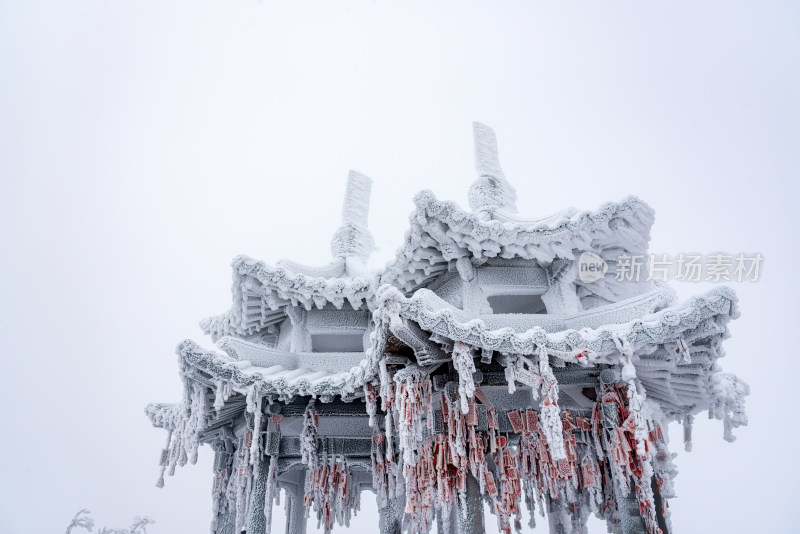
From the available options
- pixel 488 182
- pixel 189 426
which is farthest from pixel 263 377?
pixel 488 182

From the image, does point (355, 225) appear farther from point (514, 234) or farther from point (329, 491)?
point (329, 491)

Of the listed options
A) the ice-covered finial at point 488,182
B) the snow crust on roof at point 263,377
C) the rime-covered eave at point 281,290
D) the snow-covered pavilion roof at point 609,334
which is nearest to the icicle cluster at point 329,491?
the snow crust on roof at point 263,377

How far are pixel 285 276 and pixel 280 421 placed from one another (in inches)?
101

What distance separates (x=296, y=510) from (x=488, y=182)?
791 centimetres

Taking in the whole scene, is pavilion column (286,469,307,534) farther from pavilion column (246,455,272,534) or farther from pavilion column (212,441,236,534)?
pavilion column (246,455,272,534)

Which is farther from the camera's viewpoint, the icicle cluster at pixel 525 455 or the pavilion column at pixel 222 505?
the pavilion column at pixel 222 505

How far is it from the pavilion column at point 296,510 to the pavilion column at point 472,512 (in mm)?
4833

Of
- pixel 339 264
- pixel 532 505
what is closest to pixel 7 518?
pixel 339 264

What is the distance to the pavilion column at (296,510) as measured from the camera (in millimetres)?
10741

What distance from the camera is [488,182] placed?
36.5 feet

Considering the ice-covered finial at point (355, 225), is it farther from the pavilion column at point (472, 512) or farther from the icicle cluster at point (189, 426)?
the pavilion column at point (472, 512)

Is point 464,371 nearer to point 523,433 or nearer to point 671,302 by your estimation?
point 523,433

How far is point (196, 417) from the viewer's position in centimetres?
811

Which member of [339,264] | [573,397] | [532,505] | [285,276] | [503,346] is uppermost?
[339,264]
